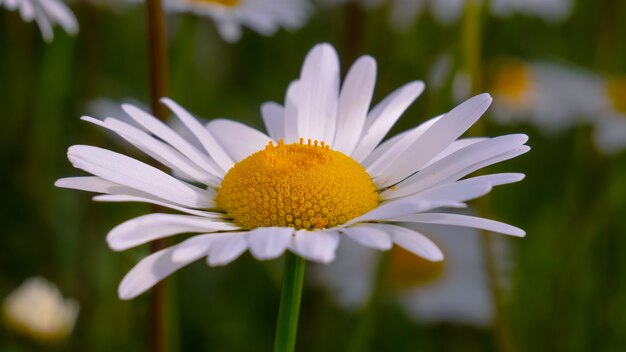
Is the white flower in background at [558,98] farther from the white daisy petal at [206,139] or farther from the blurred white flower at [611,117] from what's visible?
the white daisy petal at [206,139]

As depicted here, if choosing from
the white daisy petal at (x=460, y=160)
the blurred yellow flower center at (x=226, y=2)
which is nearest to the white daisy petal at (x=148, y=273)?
the white daisy petal at (x=460, y=160)

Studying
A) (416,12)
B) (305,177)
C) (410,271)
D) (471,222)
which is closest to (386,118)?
(305,177)

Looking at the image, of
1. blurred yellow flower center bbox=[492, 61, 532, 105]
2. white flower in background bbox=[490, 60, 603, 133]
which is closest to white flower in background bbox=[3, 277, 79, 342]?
white flower in background bbox=[490, 60, 603, 133]

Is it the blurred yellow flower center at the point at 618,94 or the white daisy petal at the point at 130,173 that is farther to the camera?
the blurred yellow flower center at the point at 618,94

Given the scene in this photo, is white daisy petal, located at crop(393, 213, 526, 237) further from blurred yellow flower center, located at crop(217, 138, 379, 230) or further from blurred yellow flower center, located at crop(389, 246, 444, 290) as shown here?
blurred yellow flower center, located at crop(389, 246, 444, 290)

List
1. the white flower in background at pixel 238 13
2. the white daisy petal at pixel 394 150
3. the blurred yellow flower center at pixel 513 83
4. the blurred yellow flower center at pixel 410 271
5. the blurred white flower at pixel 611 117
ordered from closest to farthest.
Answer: the white daisy petal at pixel 394 150 → the white flower in background at pixel 238 13 → the blurred yellow flower center at pixel 410 271 → the blurred white flower at pixel 611 117 → the blurred yellow flower center at pixel 513 83

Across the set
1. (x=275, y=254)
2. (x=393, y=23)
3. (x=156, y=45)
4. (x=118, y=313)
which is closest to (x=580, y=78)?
(x=393, y=23)
